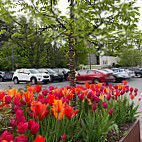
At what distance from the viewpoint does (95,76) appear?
17453 millimetres

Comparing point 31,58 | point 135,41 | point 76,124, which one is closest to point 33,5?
point 135,41

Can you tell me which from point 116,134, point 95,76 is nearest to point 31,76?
point 95,76

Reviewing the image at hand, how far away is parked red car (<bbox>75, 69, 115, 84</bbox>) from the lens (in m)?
17.0

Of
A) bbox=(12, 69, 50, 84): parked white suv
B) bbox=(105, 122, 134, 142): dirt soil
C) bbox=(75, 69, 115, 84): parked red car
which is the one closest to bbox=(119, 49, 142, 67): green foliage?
bbox=(75, 69, 115, 84): parked red car

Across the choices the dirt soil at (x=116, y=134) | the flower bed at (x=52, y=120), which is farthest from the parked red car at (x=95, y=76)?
the dirt soil at (x=116, y=134)

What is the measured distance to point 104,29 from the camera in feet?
9.46

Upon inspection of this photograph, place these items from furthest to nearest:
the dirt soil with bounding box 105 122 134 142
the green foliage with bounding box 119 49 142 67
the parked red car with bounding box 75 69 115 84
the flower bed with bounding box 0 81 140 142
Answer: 1. the green foliage with bounding box 119 49 142 67
2. the parked red car with bounding box 75 69 115 84
3. the dirt soil with bounding box 105 122 134 142
4. the flower bed with bounding box 0 81 140 142

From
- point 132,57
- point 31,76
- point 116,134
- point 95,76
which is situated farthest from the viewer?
point 132,57

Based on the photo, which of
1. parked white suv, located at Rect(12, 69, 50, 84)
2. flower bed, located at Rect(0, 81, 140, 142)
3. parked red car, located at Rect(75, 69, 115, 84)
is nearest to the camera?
flower bed, located at Rect(0, 81, 140, 142)

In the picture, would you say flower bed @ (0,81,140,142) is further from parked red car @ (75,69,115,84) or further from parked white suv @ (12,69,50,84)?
parked white suv @ (12,69,50,84)

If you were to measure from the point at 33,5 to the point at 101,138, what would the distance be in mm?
3202

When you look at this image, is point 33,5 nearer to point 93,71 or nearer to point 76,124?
point 76,124

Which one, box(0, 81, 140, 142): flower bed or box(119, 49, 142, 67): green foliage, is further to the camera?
box(119, 49, 142, 67): green foliage

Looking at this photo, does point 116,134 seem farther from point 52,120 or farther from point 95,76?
point 95,76
